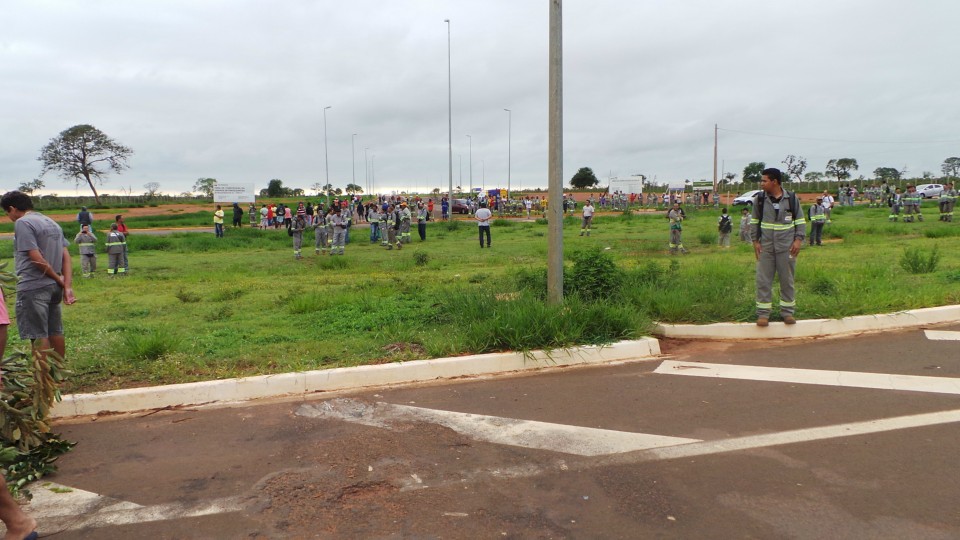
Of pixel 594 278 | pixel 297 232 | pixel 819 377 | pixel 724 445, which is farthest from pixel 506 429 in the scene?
pixel 297 232

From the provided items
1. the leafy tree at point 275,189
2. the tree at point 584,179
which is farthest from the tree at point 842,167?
the leafy tree at point 275,189

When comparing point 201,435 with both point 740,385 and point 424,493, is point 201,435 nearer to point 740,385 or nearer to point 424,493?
point 424,493

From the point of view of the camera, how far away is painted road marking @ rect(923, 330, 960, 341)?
286 inches

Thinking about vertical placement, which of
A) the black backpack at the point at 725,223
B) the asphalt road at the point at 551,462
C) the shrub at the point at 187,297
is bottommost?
the asphalt road at the point at 551,462

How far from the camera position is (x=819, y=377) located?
19.7 feet

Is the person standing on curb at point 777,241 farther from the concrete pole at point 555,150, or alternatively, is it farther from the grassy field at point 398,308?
the concrete pole at point 555,150

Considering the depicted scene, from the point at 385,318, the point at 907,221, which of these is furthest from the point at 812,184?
the point at 385,318

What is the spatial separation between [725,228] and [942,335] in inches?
476

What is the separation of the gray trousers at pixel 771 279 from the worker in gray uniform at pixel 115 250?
584 inches

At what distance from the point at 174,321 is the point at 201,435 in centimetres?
464

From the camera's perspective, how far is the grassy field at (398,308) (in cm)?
677

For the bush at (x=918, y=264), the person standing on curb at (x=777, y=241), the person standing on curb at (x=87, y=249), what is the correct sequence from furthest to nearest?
the person standing on curb at (x=87, y=249) → the bush at (x=918, y=264) → the person standing on curb at (x=777, y=241)

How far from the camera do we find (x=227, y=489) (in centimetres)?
407

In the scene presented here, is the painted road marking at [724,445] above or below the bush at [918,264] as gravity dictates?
below
